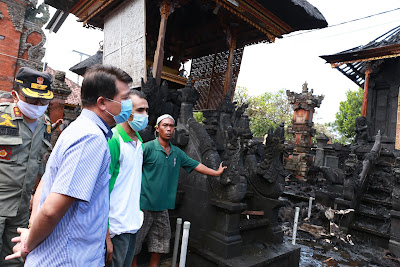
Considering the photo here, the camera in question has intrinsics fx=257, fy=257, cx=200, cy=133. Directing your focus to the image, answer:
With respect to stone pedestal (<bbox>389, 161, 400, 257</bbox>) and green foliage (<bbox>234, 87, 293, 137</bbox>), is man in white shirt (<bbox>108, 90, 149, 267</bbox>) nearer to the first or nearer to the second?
stone pedestal (<bbox>389, 161, 400, 257</bbox>)

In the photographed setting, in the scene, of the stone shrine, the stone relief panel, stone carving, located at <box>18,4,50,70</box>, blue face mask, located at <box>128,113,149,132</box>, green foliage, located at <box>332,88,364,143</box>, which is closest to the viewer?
blue face mask, located at <box>128,113,149,132</box>

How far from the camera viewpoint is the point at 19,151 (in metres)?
2.60

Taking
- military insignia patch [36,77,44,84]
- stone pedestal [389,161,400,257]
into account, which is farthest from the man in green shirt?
stone pedestal [389,161,400,257]

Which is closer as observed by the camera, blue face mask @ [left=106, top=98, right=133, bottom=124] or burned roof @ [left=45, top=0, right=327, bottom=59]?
blue face mask @ [left=106, top=98, right=133, bottom=124]

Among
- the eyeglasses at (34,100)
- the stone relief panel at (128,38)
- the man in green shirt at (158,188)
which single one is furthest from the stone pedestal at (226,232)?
the stone relief panel at (128,38)

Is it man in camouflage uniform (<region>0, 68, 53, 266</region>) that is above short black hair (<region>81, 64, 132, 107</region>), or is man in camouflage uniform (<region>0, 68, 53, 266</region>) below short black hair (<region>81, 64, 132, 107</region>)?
below

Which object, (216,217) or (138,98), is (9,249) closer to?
(138,98)

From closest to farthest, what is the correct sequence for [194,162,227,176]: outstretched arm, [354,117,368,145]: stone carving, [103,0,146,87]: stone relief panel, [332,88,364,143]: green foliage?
[194,162,227,176]: outstretched arm < [103,0,146,87]: stone relief panel < [354,117,368,145]: stone carving < [332,88,364,143]: green foliage

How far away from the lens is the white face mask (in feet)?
8.54

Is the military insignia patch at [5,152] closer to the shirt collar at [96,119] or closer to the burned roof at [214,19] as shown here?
the shirt collar at [96,119]

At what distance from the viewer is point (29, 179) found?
262 cm

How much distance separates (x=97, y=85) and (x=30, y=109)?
63.6 inches

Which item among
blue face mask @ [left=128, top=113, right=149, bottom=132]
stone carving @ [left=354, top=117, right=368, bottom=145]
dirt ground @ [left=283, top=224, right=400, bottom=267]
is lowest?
dirt ground @ [left=283, top=224, right=400, bottom=267]

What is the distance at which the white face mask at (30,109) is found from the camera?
260 centimetres
